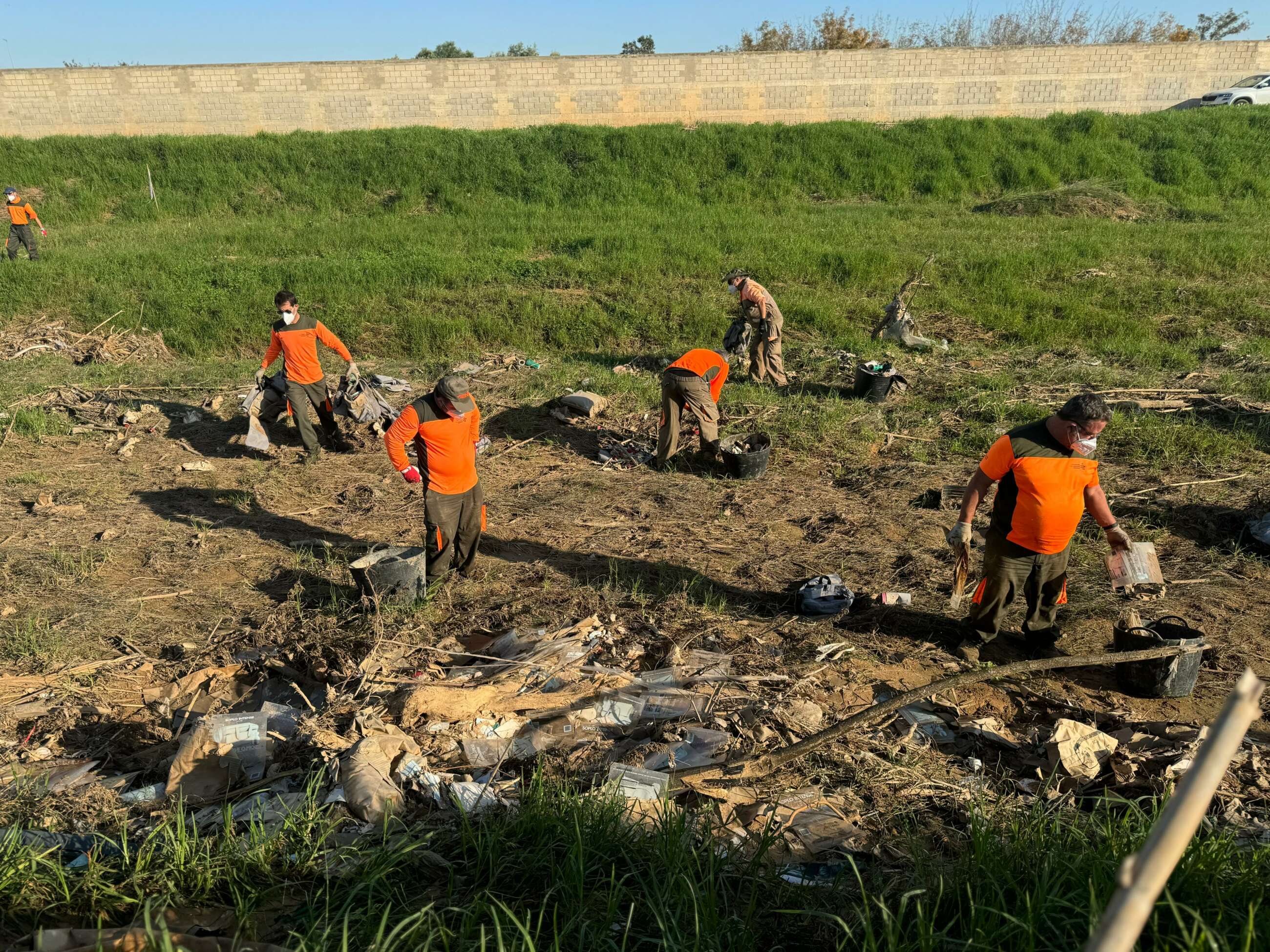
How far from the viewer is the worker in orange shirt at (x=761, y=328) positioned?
33.7 feet

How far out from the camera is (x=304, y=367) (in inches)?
354

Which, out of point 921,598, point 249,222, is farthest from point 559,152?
point 921,598

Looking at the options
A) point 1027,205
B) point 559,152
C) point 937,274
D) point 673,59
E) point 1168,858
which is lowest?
point 1168,858

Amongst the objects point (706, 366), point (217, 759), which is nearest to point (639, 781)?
point (217, 759)

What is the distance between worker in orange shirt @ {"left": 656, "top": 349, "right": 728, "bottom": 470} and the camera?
27.8 ft

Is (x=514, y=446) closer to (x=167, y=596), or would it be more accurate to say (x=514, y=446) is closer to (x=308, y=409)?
(x=308, y=409)

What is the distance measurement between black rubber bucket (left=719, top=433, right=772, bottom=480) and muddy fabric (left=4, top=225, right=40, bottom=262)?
15.1m

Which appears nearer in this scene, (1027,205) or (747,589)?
(747,589)

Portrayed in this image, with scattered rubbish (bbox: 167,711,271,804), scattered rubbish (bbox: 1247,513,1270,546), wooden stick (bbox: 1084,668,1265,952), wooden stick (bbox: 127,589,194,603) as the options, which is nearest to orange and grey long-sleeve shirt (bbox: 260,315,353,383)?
wooden stick (bbox: 127,589,194,603)

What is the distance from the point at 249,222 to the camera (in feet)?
65.9

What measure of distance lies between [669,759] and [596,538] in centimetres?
342

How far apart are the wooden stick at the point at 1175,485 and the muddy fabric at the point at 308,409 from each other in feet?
26.1

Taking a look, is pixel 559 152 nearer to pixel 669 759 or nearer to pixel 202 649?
pixel 202 649

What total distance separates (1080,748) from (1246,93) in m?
28.7
